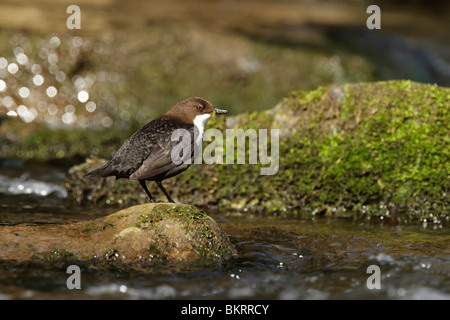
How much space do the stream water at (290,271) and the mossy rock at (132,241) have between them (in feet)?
0.40

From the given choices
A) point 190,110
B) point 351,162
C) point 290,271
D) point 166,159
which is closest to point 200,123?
point 190,110

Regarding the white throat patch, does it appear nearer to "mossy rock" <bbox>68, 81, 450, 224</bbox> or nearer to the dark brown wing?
the dark brown wing

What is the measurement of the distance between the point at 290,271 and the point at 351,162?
7.48 feet

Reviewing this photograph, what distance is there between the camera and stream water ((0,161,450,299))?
420cm

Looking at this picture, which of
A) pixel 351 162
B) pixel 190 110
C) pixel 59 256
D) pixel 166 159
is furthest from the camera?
pixel 351 162

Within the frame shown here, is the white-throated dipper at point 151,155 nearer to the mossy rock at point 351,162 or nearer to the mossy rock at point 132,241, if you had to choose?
the mossy rock at point 132,241

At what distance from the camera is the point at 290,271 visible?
4641 mm

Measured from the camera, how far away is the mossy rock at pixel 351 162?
6.52m

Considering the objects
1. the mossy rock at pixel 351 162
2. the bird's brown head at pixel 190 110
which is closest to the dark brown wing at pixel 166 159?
the bird's brown head at pixel 190 110

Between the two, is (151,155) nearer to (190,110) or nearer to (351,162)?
(190,110)

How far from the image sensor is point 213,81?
1062 centimetres
